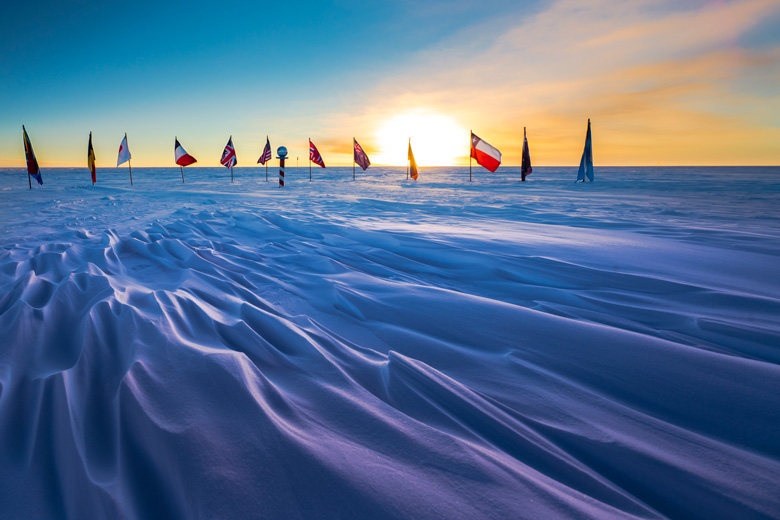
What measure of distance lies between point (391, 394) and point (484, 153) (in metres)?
15.8

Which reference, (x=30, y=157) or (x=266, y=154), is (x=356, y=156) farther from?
(x=30, y=157)

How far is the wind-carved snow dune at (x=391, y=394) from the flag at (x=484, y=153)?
1279 centimetres

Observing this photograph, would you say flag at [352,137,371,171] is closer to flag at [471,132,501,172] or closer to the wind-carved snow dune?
flag at [471,132,501,172]

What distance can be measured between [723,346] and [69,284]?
4.68 m

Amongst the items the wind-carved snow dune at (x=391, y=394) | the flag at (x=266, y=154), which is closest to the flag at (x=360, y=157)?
the flag at (x=266, y=154)

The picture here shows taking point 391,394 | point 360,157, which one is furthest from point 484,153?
point 391,394

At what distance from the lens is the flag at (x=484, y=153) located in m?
15.3

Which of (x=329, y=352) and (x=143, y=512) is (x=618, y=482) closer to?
(x=329, y=352)

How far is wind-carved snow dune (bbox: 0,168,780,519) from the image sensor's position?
1.05m

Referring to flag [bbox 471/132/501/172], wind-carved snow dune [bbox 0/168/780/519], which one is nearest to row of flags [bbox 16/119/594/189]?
flag [bbox 471/132/501/172]

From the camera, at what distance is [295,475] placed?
3.52 feet

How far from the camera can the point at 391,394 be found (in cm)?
156

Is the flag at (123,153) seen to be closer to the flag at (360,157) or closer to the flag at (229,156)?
the flag at (229,156)

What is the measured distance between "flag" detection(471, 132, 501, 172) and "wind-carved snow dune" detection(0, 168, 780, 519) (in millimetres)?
12785
